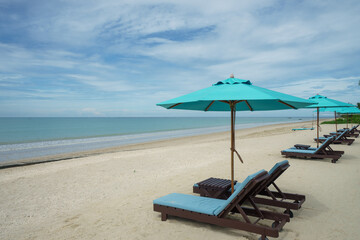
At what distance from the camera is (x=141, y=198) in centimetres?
514

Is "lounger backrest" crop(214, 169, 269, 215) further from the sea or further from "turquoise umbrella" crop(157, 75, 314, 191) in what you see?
the sea

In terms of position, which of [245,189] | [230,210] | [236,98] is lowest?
[230,210]

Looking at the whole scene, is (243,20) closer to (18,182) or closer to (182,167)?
(182,167)

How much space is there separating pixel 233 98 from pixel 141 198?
3082 mm

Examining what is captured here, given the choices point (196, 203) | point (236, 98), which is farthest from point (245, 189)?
point (236, 98)

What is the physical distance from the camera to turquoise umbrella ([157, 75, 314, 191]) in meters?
3.27

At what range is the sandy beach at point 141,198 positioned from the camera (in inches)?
141

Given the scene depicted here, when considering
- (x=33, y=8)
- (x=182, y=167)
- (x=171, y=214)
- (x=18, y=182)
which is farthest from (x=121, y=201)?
(x=33, y=8)

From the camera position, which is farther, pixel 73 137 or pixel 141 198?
pixel 73 137

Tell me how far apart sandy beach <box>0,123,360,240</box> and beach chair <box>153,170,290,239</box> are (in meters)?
0.19

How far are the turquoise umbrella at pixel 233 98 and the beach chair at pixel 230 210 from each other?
0.89 meters

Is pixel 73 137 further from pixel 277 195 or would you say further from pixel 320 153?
pixel 277 195

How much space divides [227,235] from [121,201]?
2.45 meters

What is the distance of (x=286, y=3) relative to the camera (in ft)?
33.0
